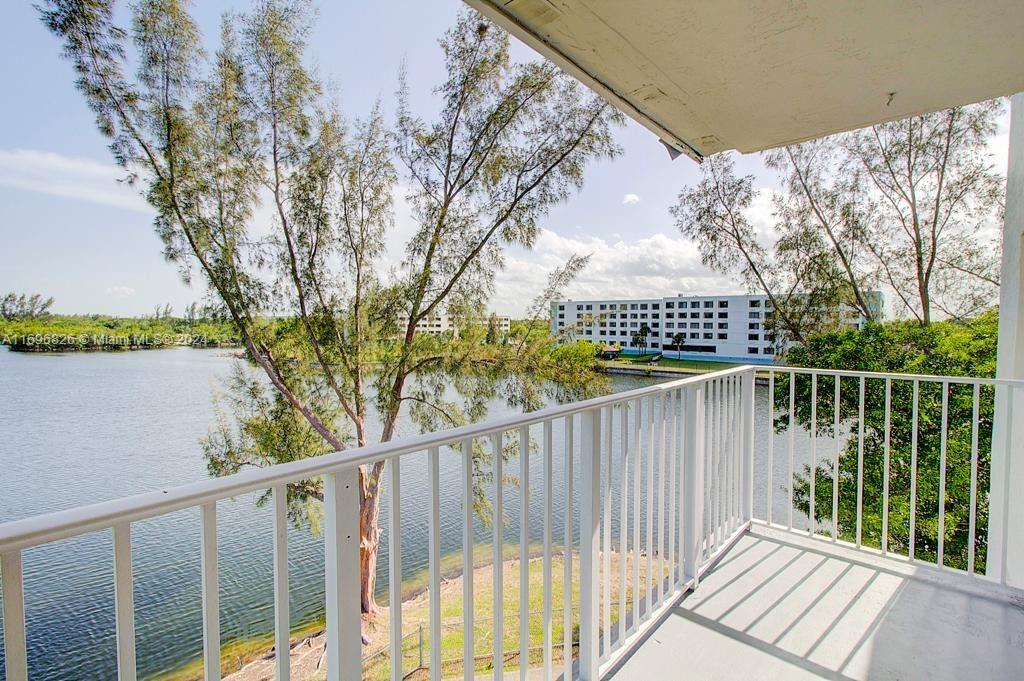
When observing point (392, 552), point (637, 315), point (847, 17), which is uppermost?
point (847, 17)

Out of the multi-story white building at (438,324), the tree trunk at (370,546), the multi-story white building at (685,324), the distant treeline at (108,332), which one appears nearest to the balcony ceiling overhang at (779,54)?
the multi-story white building at (685,324)

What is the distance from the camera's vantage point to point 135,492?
448 cm

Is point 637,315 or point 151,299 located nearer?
point 151,299

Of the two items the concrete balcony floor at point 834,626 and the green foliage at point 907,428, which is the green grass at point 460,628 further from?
the concrete balcony floor at point 834,626

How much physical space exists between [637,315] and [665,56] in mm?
7402

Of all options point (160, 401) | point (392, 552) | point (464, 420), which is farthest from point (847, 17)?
point (160, 401)

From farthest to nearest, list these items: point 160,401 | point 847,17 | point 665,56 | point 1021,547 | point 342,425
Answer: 1. point 342,425
2. point 160,401
3. point 1021,547
4. point 665,56
5. point 847,17

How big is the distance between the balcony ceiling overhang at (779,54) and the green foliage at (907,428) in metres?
4.65

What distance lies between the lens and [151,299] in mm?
6664

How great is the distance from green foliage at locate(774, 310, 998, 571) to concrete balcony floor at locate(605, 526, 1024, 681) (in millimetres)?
3737

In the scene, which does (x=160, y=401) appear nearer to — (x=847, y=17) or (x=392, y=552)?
(x=392, y=552)

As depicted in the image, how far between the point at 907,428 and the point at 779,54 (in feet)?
20.2

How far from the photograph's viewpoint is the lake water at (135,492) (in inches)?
185

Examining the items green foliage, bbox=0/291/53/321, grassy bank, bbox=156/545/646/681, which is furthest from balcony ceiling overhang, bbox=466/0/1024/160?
green foliage, bbox=0/291/53/321
